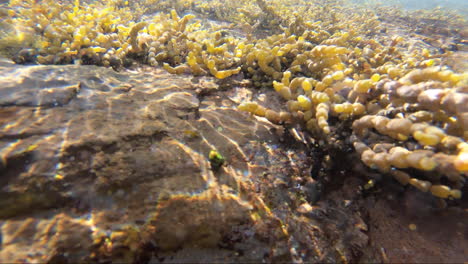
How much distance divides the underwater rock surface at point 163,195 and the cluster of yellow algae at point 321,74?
39cm

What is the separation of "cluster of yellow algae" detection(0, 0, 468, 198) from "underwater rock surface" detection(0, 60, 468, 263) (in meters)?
0.39

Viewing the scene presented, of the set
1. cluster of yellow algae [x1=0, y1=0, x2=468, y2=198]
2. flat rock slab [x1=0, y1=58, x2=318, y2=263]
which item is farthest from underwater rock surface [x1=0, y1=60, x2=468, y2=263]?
cluster of yellow algae [x1=0, y1=0, x2=468, y2=198]

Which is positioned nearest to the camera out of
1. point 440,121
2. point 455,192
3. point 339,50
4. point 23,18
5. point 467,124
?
point 455,192

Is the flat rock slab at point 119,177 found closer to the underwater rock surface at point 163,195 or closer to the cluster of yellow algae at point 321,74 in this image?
the underwater rock surface at point 163,195

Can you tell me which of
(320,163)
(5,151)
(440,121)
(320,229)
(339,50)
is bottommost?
(320,229)

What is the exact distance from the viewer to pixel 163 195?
1635 mm

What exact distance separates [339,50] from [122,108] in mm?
2696

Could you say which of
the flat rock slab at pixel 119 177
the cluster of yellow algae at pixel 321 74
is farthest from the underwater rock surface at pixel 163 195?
the cluster of yellow algae at pixel 321 74

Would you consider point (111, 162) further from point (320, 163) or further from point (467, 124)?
point (467, 124)

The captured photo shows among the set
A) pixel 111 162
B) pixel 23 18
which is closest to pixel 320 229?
pixel 111 162

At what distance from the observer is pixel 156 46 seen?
12.5 ft

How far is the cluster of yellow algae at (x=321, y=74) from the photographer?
171 cm

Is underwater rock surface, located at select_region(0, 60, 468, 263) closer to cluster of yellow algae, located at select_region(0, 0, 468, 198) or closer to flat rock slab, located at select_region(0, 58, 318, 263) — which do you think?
flat rock slab, located at select_region(0, 58, 318, 263)

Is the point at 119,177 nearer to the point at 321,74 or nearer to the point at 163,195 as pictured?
the point at 163,195
